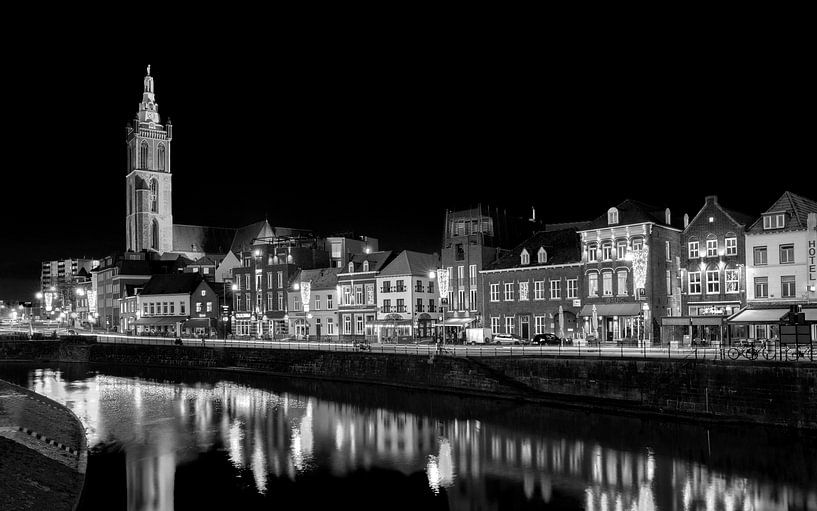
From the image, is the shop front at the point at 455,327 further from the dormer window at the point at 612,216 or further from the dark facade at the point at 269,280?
the dark facade at the point at 269,280

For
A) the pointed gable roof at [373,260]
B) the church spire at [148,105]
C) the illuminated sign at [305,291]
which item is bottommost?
the illuminated sign at [305,291]

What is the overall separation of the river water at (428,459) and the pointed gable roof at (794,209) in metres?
22.5

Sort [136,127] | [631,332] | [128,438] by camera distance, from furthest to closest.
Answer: [136,127] → [631,332] → [128,438]

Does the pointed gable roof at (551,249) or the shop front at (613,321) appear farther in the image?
the pointed gable roof at (551,249)

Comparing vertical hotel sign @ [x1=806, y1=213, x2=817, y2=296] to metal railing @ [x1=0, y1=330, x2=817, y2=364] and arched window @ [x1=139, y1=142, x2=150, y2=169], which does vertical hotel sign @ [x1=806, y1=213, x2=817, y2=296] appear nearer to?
metal railing @ [x1=0, y1=330, x2=817, y2=364]

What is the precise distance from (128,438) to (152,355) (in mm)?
45145

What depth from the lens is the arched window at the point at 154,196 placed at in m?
152

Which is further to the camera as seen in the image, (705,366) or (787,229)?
(787,229)

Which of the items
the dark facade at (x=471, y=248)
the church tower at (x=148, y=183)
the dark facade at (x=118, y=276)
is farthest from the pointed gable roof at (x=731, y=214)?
the church tower at (x=148, y=183)

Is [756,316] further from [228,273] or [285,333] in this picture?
[228,273]

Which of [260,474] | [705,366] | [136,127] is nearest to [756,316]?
[705,366]

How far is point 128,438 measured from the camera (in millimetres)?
38312

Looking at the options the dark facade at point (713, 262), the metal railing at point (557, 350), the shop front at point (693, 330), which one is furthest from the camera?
the dark facade at point (713, 262)

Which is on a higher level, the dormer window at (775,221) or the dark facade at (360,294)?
the dormer window at (775,221)
